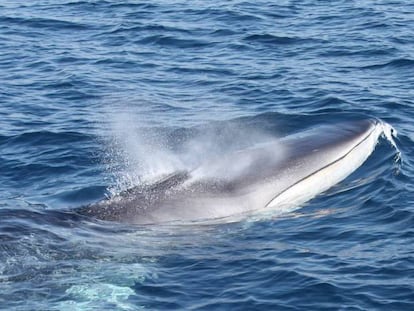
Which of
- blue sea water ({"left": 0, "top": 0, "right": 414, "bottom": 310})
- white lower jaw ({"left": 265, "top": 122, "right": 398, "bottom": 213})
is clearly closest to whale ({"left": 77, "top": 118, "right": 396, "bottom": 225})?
white lower jaw ({"left": 265, "top": 122, "right": 398, "bottom": 213})

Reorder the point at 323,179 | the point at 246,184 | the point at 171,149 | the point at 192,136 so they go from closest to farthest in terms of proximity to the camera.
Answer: the point at 246,184 < the point at 323,179 < the point at 171,149 < the point at 192,136

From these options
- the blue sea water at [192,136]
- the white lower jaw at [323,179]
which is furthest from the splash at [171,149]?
the white lower jaw at [323,179]

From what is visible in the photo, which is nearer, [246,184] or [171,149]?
[246,184]

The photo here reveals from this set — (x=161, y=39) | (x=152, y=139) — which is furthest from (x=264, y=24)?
(x=152, y=139)

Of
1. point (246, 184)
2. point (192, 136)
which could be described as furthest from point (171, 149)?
point (246, 184)

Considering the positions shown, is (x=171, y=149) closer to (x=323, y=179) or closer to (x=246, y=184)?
(x=246, y=184)

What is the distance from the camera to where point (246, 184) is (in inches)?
821

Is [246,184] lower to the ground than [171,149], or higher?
higher

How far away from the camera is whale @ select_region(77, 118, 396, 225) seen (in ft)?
66.1

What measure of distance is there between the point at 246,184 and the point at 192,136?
21.7 ft

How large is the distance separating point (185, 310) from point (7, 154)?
1149cm

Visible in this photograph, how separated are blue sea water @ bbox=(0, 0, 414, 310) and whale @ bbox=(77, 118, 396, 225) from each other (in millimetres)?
400

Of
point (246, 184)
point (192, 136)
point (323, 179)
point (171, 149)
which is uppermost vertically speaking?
point (246, 184)

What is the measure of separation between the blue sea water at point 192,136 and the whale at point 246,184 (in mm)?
400
